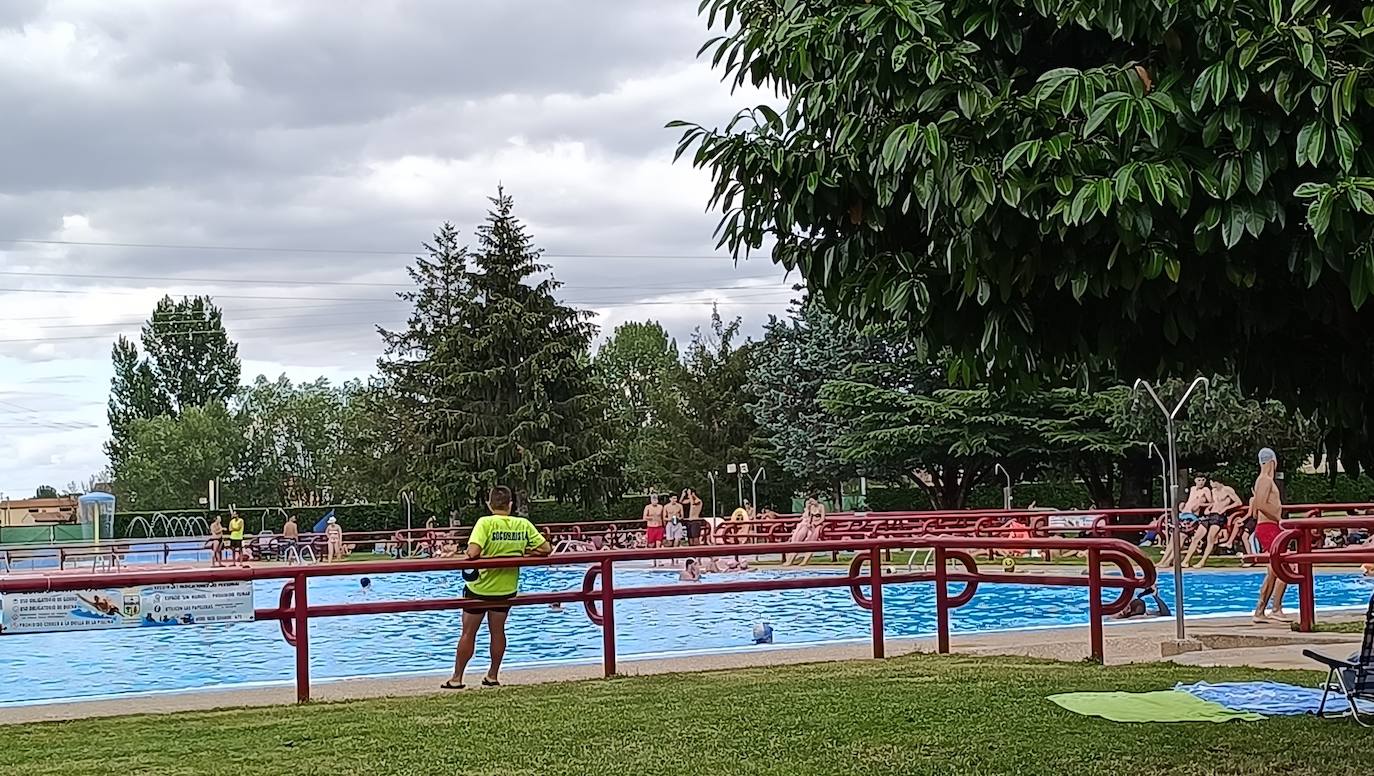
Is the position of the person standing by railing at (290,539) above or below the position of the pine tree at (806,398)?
below

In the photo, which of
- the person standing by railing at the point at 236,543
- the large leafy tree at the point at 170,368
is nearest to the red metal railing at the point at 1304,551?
the person standing by railing at the point at 236,543

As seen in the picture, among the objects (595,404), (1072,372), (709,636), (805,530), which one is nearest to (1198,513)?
(805,530)

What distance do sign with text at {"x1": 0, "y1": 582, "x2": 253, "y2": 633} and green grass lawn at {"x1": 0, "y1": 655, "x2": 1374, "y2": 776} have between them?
717 millimetres

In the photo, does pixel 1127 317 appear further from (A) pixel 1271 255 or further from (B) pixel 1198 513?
(B) pixel 1198 513

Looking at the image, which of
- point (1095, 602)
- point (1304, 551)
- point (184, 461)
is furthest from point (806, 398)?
point (184, 461)

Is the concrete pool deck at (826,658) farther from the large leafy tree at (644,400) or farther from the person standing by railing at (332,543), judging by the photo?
the large leafy tree at (644,400)

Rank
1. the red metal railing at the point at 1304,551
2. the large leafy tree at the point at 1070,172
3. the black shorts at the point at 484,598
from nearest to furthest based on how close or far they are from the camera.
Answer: the large leafy tree at the point at 1070,172
the black shorts at the point at 484,598
the red metal railing at the point at 1304,551

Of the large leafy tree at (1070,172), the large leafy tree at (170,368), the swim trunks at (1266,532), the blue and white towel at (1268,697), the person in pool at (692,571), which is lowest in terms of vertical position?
the person in pool at (692,571)

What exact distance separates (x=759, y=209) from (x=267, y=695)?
727cm

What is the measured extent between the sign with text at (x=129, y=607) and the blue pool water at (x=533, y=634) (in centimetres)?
595

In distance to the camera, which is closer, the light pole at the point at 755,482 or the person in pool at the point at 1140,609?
the person in pool at the point at 1140,609

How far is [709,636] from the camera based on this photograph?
19844 mm

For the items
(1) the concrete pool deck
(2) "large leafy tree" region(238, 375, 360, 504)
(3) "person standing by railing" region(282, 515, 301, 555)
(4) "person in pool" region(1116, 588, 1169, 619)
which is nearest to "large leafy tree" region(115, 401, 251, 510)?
(2) "large leafy tree" region(238, 375, 360, 504)

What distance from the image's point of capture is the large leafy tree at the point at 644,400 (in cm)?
5881
